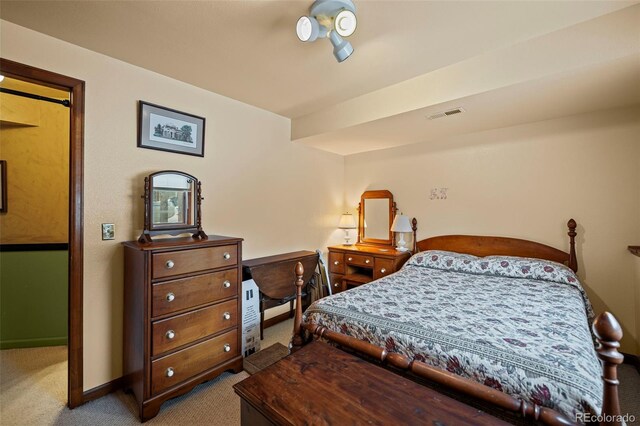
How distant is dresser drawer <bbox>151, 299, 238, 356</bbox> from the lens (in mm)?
1900

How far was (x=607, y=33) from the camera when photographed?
5.63 ft

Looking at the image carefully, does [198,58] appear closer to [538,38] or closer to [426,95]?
[426,95]

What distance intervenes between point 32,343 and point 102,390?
4.50 ft

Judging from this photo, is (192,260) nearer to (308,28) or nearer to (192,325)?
(192,325)

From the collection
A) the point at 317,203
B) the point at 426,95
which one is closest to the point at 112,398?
the point at 317,203

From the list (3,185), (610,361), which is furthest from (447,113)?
(3,185)

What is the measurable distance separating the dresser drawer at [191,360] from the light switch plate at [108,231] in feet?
3.21

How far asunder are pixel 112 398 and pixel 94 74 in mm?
2384

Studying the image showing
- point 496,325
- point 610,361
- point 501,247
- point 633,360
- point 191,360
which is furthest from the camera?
point 501,247

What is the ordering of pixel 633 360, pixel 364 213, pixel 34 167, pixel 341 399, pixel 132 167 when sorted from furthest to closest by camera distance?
pixel 364 213, pixel 34 167, pixel 633 360, pixel 132 167, pixel 341 399

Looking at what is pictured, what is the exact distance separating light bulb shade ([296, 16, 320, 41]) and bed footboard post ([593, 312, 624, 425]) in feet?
6.07

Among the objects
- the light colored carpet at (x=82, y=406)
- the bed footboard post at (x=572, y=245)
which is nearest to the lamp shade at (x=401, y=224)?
the bed footboard post at (x=572, y=245)

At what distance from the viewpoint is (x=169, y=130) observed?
243 centimetres

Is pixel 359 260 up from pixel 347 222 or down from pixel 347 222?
down
